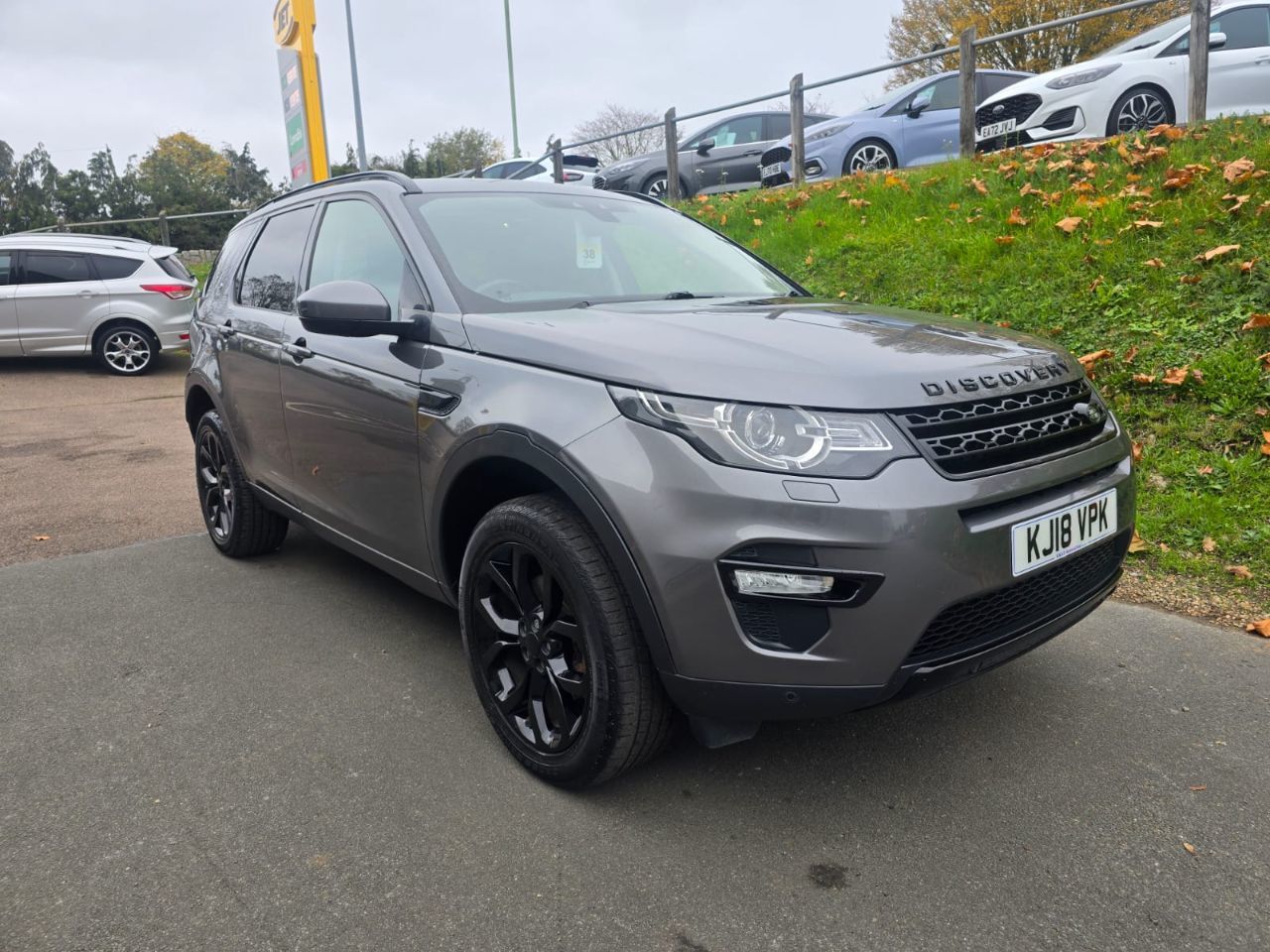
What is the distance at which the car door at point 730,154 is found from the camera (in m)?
13.7

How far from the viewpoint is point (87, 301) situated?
11664mm

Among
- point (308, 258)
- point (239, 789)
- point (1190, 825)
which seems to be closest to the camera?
point (1190, 825)

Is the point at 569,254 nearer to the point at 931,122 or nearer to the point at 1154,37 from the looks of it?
the point at 1154,37

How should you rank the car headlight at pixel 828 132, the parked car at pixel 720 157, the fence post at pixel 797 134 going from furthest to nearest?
the parked car at pixel 720 157, the car headlight at pixel 828 132, the fence post at pixel 797 134

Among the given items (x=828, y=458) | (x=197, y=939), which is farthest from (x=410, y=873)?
(x=828, y=458)

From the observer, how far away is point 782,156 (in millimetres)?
→ 12109

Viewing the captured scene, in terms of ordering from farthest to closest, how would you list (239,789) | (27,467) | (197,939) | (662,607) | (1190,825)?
(27,467) → (239,789) → (1190,825) → (662,607) → (197,939)

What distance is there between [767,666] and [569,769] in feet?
2.16

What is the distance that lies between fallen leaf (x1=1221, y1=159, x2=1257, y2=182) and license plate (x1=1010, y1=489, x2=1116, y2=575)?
A: 5.07 metres

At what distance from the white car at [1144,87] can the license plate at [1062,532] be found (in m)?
7.65

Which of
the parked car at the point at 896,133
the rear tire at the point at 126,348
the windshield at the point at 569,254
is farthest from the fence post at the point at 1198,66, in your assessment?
the rear tire at the point at 126,348

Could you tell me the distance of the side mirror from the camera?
9.18 ft

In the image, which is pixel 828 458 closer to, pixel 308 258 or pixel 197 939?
pixel 197 939

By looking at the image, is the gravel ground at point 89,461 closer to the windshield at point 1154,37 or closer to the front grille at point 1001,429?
the front grille at point 1001,429
